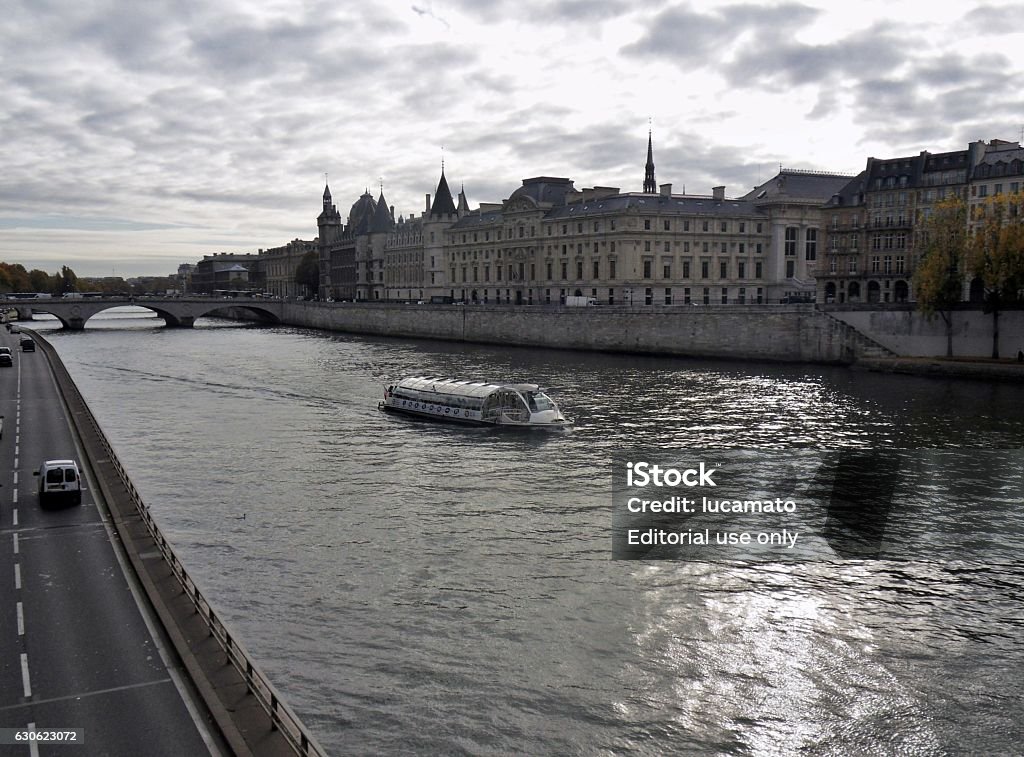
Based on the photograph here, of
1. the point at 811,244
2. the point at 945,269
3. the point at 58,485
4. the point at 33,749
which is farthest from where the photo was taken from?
the point at 811,244

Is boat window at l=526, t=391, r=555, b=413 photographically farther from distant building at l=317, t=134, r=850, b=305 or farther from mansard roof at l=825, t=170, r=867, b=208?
distant building at l=317, t=134, r=850, b=305

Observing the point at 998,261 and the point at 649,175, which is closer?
the point at 998,261

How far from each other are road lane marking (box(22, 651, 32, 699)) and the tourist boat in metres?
33.2

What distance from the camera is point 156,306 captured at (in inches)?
6289

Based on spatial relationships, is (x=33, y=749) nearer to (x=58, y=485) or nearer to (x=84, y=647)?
(x=84, y=647)

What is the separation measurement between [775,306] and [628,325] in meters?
17.3

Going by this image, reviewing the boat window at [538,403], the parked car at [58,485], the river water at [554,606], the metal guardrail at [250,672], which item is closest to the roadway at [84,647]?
the parked car at [58,485]

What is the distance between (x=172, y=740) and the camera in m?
15.8

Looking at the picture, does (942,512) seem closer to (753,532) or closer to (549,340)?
(753,532)

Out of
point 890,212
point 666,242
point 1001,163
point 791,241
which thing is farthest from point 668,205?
point 1001,163

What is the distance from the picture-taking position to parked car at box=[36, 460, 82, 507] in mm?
30453

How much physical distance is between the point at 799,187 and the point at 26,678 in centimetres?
12577

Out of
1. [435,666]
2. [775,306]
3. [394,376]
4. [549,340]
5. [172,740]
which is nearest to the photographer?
[172,740]

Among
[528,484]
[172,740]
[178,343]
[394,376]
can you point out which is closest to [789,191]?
[394,376]
